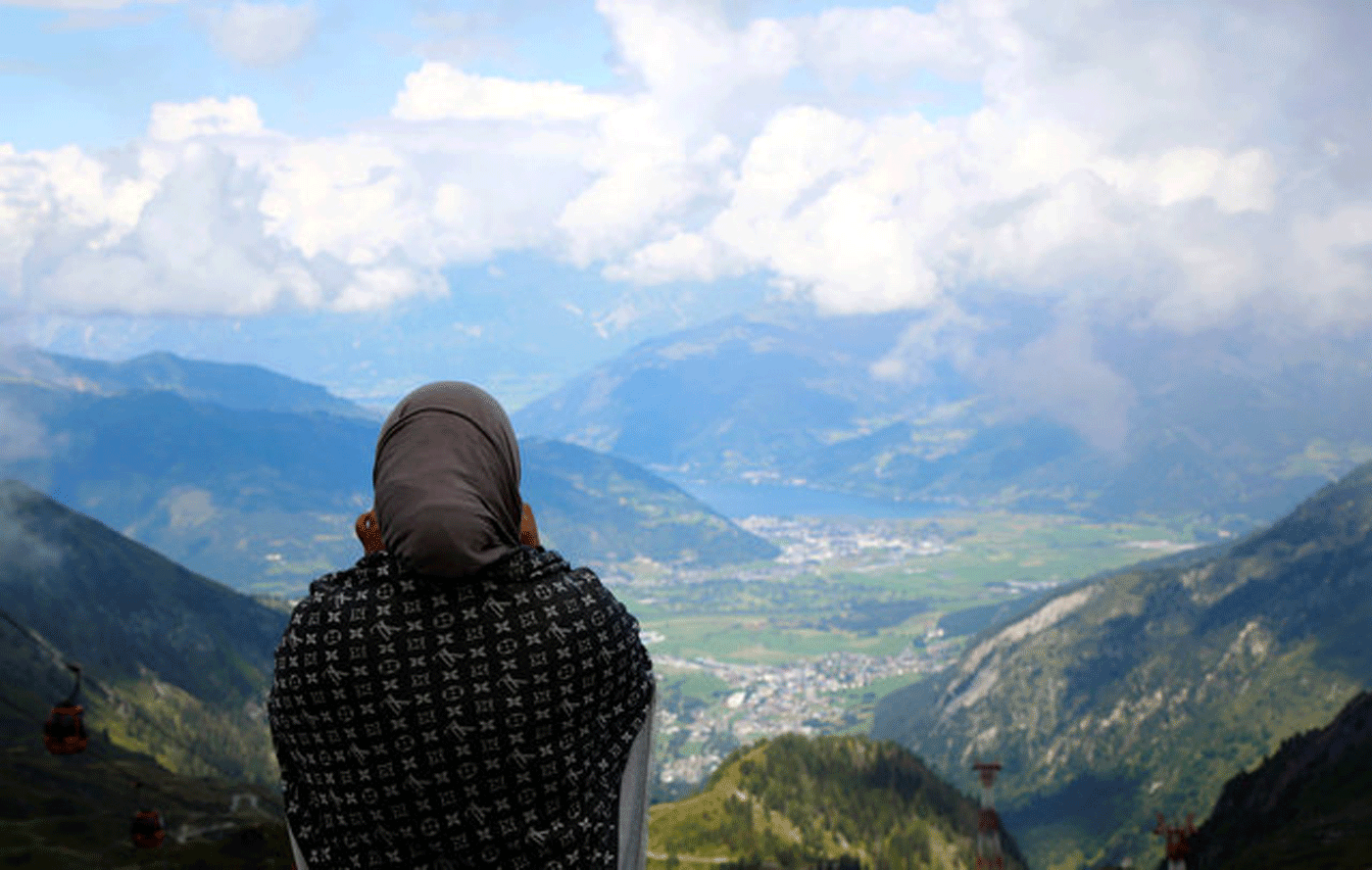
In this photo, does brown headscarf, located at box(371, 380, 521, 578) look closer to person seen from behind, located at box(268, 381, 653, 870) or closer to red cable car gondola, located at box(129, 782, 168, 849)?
person seen from behind, located at box(268, 381, 653, 870)

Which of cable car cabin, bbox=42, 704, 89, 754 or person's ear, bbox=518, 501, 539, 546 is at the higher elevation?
cable car cabin, bbox=42, 704, 89, 754

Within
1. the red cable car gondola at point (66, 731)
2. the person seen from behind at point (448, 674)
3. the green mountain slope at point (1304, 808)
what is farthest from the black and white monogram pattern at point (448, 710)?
the green mountain slope at point (1304, 808)

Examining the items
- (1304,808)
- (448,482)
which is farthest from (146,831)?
(1304,808)

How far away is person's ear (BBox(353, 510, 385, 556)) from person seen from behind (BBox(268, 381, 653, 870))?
1cm

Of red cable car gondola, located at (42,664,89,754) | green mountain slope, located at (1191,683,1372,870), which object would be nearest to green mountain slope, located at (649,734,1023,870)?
green mountain slope, located at (1191,683,1372,870)

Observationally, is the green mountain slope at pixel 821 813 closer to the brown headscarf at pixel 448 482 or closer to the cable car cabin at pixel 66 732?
the cable car cabin at pixel 66 732

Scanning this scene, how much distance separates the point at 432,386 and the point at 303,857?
1.66 metres

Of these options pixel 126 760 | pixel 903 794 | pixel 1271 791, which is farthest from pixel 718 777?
pixel 126 760

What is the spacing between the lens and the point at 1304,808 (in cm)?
14275

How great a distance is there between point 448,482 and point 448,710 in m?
0.71

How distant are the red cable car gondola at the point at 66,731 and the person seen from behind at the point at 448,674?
27.7m

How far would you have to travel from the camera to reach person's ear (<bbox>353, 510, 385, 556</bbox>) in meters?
3.81

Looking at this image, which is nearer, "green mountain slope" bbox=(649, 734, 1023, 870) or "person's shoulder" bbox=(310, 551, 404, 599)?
"person's shoulder" bbox=(310, 551, 404, 599)

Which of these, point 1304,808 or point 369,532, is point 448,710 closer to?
point 369,532
